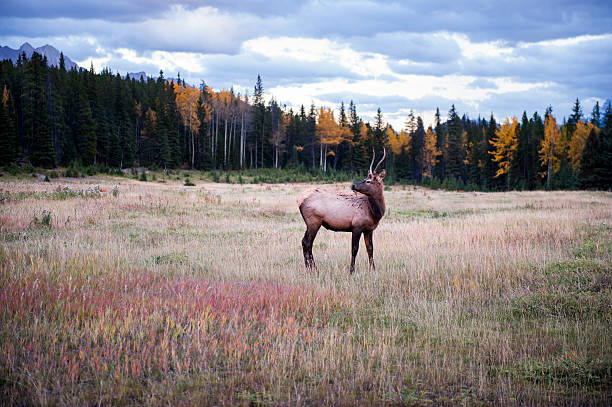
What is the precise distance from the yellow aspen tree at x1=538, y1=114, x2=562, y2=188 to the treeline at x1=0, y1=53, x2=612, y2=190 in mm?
212

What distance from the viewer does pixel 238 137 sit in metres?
83.7

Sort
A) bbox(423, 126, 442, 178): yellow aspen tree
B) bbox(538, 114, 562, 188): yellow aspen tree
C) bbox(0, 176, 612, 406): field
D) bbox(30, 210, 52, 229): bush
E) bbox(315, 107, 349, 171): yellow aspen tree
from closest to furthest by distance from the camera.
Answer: bbox(0, 176, 612, 406): field < bbox(30, 210, 52, 229): bush < bbox(538, 114, 562, 188): yellow aspen tree < bbox(315, 107, 349, 171): yellow aspen tree < bbox(423, 126, 442, 178): yellow aspen tree

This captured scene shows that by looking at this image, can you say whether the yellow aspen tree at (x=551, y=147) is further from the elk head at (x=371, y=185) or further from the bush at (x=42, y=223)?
the bush at (x=42, y=223)

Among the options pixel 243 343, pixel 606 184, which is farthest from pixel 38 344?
pixel 606 184

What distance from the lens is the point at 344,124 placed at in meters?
88.4

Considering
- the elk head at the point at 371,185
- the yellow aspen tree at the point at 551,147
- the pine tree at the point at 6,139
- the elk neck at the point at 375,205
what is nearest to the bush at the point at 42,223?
the elk head at the point at 371,185

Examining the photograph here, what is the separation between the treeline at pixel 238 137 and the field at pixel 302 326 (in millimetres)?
50873

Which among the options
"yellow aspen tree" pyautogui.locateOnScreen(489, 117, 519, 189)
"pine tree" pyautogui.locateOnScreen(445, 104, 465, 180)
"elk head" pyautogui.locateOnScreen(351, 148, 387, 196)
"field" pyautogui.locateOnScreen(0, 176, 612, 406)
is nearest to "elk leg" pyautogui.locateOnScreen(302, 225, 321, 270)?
"field" pyautogui.locateOnScreen(0, 176, 612, 406)

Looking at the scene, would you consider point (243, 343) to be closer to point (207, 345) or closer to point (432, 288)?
point (207, 345)

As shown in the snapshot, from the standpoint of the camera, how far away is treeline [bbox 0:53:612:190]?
185 feet

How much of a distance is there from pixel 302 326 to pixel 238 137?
81240mm

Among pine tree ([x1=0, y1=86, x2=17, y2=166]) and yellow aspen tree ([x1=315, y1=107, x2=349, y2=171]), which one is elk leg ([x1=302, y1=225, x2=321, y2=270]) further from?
yellow aspen tree ([x1=315, y1=107, x2=349, y2=171])

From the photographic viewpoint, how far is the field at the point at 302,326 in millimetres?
3785

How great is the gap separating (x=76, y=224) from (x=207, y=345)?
39.9 ft
